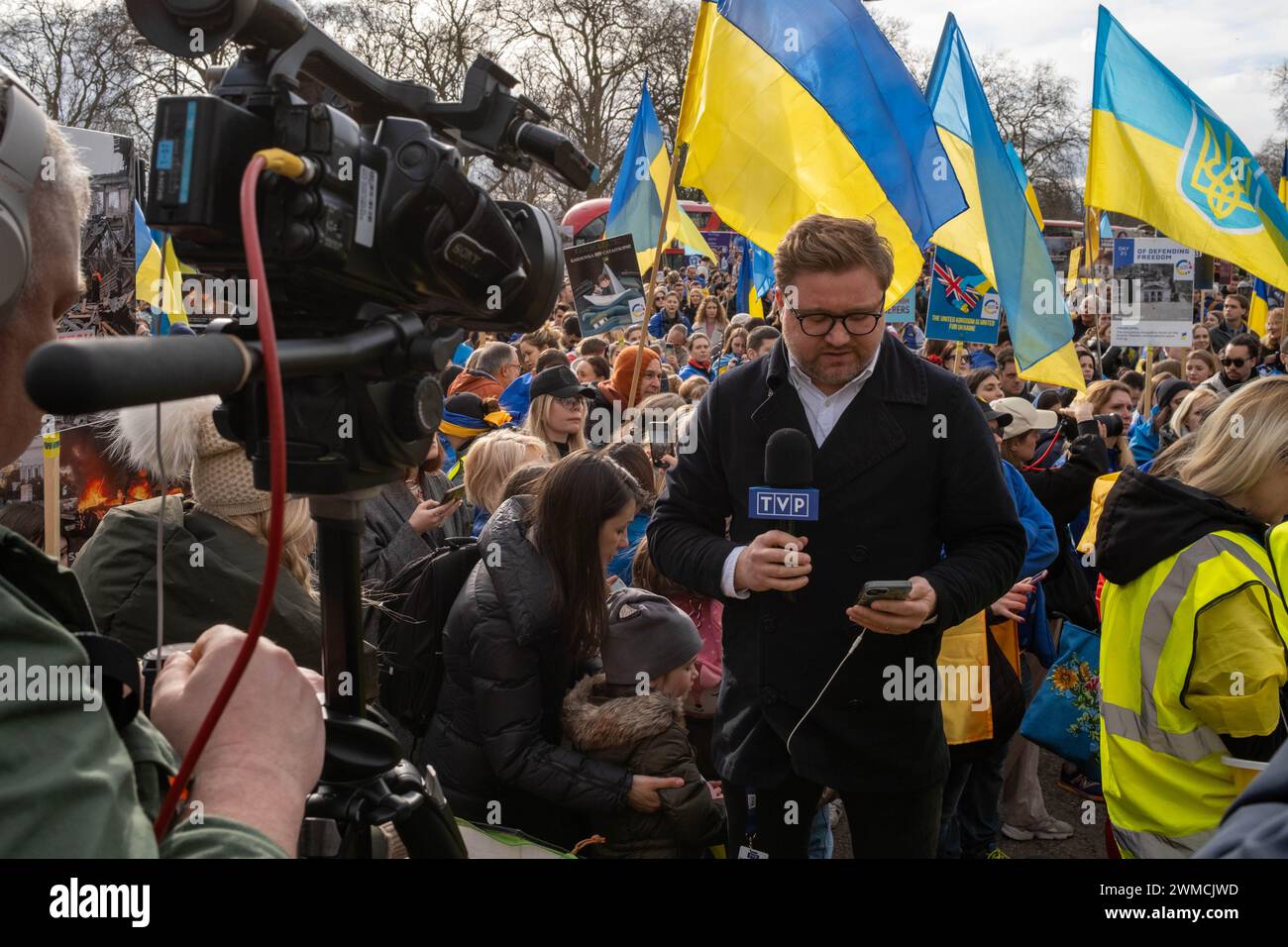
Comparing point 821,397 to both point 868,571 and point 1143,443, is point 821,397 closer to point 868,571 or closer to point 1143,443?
point 868,571

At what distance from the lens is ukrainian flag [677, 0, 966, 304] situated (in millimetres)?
5176

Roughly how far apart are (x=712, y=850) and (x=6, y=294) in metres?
2.45

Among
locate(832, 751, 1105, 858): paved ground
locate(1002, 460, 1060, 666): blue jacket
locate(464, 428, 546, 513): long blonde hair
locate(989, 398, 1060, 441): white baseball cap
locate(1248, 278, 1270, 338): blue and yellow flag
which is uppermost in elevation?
locate(1248, 278, 1270, 338): blue and yellow flag

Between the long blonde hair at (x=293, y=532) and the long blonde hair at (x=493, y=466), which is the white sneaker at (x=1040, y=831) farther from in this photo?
the long blonde hair at (x=293, y=532)

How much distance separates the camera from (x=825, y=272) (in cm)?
261

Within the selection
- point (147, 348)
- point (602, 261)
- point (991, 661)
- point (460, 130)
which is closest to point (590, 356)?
point (602, 261)

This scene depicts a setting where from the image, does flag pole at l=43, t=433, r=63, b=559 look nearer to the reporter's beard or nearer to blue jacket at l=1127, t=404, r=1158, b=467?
the reporter's beard

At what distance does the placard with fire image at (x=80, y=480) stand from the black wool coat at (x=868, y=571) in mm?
2725

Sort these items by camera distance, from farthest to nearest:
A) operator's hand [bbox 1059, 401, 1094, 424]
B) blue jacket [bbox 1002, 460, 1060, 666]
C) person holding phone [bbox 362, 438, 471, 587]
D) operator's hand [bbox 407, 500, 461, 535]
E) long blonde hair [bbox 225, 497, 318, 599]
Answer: operator's hand [bbox 1059, 401, 1094, 424] < blue jacket [bbox 1002, 460, 1060, 666] < operator's hand [bbox 407, 500, 461, 535] < person holding phone [bbox 362, 438, 471, 587] < long blonde hair [bbox 225, 497, 318, 599]

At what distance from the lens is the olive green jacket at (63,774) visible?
873mm

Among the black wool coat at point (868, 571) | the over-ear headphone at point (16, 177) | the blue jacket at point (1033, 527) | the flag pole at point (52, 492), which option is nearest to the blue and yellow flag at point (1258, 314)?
the blue jacket at point (1033, 527)

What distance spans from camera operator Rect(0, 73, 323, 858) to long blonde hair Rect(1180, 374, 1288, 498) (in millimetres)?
2506

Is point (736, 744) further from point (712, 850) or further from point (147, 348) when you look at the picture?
point (147, 348)

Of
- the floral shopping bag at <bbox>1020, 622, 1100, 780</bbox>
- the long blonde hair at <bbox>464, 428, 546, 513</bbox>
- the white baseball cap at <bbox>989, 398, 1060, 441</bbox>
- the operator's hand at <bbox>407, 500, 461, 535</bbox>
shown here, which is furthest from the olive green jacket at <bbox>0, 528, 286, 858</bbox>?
the white baseball cap at <bbox>989, 398, 1060, 441</bbox>
